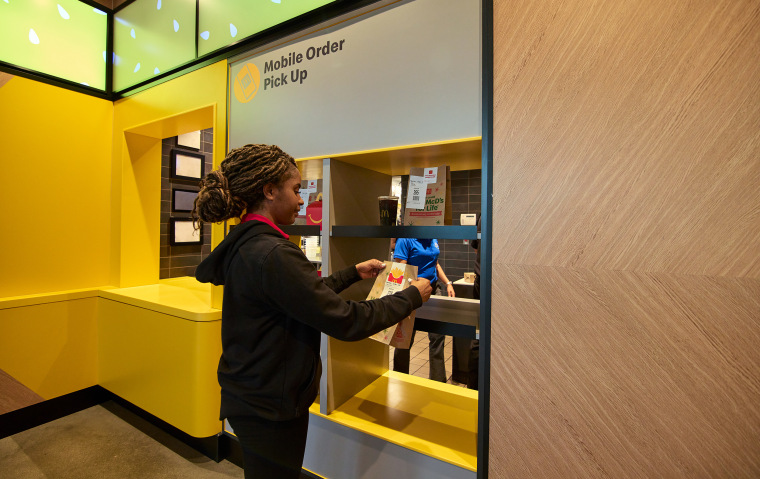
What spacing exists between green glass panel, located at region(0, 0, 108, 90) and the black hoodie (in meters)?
2.94

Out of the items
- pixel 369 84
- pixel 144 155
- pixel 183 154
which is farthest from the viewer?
pixel 183 154

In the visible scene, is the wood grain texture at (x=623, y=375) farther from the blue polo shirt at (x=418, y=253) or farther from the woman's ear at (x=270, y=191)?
the blue polo shirt at (x=418, y=253)

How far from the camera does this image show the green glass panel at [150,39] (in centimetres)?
279

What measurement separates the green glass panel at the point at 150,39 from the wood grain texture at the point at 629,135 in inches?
93.8

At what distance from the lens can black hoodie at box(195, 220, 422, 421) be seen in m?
1.18

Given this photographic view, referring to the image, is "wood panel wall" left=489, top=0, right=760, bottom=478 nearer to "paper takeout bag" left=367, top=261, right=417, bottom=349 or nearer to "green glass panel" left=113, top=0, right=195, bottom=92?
"paper takeout bag" left=367, top=261, right=417, bottom=349

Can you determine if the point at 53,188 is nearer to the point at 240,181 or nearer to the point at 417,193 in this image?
the point at 240,181

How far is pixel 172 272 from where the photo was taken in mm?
3836

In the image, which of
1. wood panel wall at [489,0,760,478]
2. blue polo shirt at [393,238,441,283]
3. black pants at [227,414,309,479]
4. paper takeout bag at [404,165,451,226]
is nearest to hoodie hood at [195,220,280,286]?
black pants at [227,414,309,479]

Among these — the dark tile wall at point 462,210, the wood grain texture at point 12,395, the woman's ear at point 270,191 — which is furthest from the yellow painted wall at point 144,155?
the dark tile wall at point 462,210

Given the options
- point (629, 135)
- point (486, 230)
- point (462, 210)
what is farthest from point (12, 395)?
point (462, 210)

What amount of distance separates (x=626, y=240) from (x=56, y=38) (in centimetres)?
411

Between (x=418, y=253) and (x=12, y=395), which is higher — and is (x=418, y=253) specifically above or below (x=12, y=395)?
above

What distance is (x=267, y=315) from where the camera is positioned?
4.08ft
